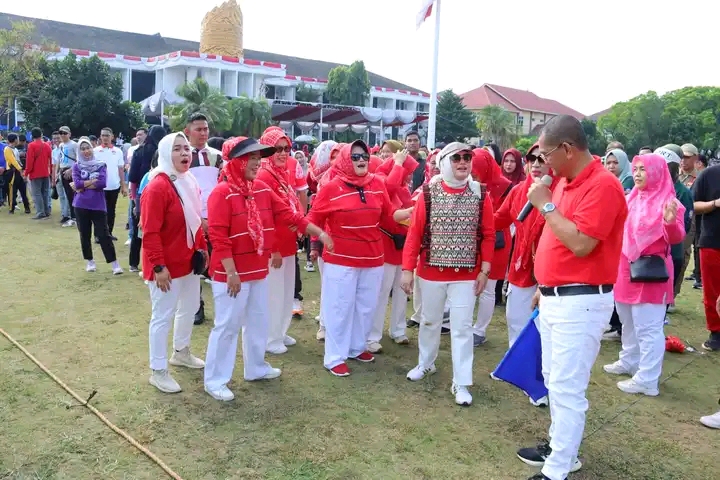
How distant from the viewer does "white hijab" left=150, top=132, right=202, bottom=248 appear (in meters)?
4.17

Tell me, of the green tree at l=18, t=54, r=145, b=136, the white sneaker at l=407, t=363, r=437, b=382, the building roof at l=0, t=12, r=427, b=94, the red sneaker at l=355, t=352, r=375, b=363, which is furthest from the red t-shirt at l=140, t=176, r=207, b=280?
the building roof at l=0, t=12, r=427, b=94

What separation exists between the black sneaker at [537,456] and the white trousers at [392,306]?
7.04ft

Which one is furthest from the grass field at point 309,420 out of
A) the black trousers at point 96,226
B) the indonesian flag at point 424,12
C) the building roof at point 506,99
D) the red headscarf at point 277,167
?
the building roof at point 506,99

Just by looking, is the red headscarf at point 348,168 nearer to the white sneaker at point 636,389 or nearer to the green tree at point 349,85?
the white sneaker at point 636,389

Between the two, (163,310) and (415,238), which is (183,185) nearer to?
(163,310)

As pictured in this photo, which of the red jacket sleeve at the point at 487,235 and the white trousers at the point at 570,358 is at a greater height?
the red jacket sleeve at the point at 487,235

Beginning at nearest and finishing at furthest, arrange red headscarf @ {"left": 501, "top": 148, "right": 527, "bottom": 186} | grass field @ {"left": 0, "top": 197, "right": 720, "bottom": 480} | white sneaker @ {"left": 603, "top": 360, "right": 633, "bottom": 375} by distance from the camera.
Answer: grass field @ {"left": 0, "top": 197, "right": 720, "bottom": 480}, white sneaker @ {"left": 603, "top": 360, "right": 633, "bottom": 375}, red headscarf @ {"left": 501, "top": 148, "right": 527, "bottom": 186}

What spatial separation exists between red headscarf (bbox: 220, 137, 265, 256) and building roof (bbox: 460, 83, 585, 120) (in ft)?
254

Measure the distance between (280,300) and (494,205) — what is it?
226 cm

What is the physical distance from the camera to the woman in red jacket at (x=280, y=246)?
199 inches

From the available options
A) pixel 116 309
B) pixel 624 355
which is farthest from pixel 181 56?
pixel 624 355

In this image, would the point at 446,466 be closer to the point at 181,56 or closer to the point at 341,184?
the point at 341,184

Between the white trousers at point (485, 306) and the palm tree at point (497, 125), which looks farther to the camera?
the palm tree at point (497, 125)

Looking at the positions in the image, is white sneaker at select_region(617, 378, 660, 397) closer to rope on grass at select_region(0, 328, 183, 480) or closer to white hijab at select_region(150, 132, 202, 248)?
rope on grass at select_region(0, 328, 183, 480)
